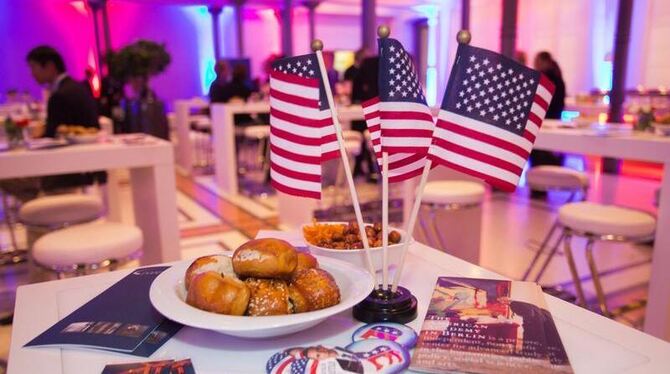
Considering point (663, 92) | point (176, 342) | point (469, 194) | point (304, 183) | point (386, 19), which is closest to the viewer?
point (176, 342)

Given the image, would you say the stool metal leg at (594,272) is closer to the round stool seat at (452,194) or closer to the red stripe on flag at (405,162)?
the round stool seat at (452,194)

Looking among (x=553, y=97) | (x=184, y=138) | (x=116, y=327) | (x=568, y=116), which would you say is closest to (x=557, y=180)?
(x=553, y=97)

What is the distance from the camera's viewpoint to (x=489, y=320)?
85cm

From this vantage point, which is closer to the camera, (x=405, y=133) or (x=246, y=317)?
(x=246, y=317)

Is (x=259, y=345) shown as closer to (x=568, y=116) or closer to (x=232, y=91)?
(x=232, y=91)

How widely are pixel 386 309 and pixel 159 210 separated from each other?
2.11 m

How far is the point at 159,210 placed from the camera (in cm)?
275

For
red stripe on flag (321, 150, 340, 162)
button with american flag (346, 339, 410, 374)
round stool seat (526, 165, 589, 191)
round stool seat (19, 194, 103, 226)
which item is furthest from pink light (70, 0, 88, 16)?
button with american flag (346, 339, 410, 374)

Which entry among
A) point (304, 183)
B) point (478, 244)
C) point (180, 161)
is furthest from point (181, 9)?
point (304, 183)

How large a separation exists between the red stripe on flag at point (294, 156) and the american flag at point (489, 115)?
24cm

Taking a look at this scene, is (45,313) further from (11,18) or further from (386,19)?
(386,19)

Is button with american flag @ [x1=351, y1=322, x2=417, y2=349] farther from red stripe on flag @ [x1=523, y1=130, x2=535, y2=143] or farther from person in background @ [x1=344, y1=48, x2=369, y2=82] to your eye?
person in background @ [x1=344, y1=48, x2=369, y2=82]

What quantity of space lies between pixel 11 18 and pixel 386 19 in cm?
938

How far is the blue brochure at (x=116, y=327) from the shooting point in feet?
2.64
